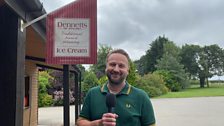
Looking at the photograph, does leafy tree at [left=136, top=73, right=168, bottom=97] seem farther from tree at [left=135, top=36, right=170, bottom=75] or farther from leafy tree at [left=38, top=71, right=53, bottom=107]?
tree at [left=135, top=36, right=170, bottom=75]

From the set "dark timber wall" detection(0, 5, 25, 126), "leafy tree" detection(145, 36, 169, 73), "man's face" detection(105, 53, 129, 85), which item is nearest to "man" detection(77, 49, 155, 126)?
"man's face" detection(105, 53, 129, 85)

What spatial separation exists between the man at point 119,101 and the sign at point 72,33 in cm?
187

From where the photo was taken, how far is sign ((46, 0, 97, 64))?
4711 mm

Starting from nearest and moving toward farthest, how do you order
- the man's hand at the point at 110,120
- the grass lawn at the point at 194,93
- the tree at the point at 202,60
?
1. the man's hand at the point at 110,120
2. the grass lawn at the point at 194,93
3. the tree at the point at 202,60

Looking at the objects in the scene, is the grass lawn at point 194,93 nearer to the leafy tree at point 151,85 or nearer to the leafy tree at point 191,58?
the leafy tree at point 151,85

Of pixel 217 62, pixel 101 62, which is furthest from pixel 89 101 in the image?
pixel 217 62

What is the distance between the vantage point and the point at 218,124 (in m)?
14.2

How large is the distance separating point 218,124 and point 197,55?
75.5 metres

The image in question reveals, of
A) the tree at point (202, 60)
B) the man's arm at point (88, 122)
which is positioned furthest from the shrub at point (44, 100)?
the tree at point (202, 60)

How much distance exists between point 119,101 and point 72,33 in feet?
6.82

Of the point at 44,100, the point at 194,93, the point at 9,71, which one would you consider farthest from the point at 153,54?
the point at 9,71

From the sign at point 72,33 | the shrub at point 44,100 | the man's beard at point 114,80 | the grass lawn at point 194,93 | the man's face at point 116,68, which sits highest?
the sign at point 72,33

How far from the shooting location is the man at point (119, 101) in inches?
111

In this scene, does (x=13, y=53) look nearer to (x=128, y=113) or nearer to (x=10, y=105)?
(x=10, y=105)
